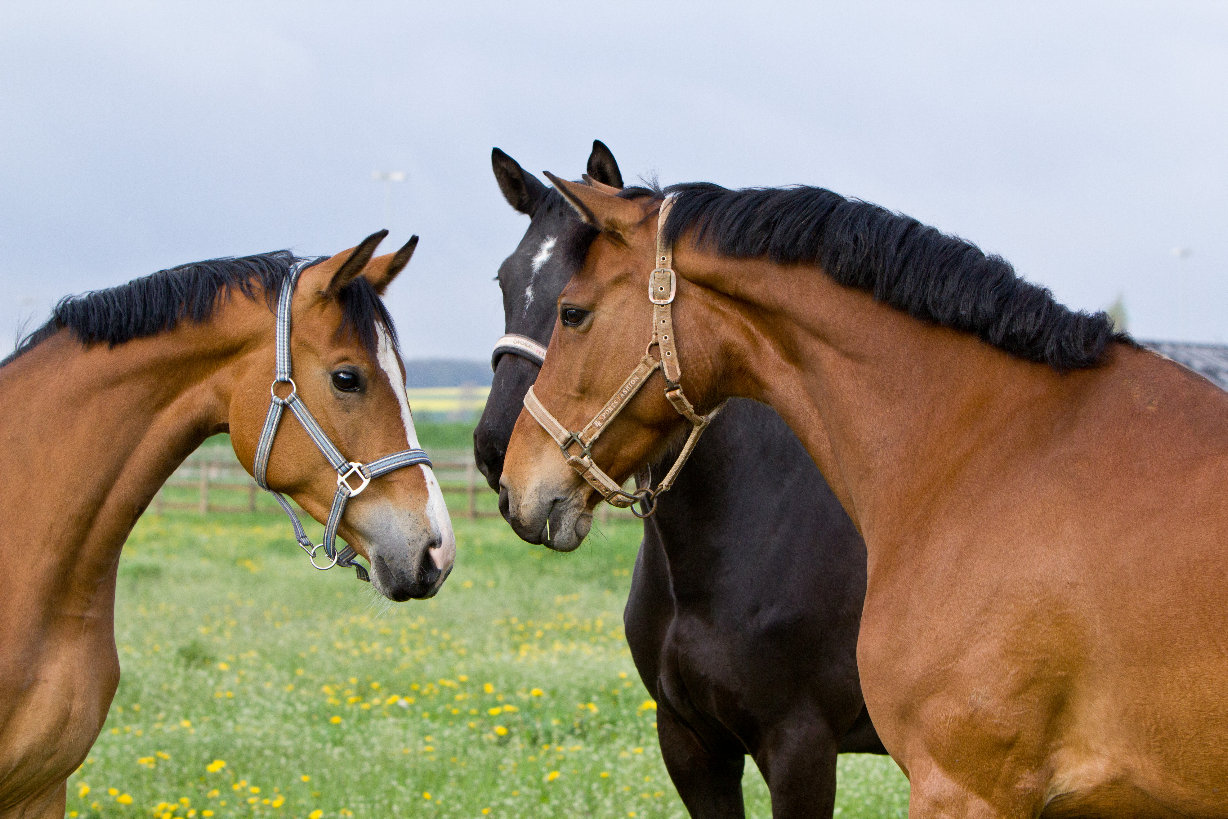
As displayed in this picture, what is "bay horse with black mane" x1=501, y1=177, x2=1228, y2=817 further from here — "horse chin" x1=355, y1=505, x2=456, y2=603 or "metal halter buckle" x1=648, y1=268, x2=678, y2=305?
"horse chin" x1=355, y1=505, x2=456, y2=603

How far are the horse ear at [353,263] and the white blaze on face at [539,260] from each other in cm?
72

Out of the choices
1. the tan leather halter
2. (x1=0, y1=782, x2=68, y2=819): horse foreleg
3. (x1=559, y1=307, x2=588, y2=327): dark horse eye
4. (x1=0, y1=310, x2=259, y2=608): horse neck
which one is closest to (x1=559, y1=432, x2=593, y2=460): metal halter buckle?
the tan leather halter

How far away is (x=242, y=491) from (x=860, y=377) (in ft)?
80.1

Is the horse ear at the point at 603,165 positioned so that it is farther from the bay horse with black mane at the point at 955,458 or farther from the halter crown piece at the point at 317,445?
the halter crown piece at the point at 317,445

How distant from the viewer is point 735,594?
3748 millimetres

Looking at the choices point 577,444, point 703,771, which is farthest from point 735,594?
point 577,444

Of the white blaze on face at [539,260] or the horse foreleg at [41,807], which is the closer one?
the horse foreleg at [41,807]

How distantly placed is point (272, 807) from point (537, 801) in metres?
1.37

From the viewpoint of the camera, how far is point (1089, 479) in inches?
92.0

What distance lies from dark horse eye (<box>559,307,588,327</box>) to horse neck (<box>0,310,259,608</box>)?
1047mm

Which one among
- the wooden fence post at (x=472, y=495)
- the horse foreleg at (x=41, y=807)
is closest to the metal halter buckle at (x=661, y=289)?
the horse foreleg at (x=41, y=807)

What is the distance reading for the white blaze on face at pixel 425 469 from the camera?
3.20 m

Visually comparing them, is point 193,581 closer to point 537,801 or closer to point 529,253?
point 537,801

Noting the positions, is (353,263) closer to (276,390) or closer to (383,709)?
(276,390)
